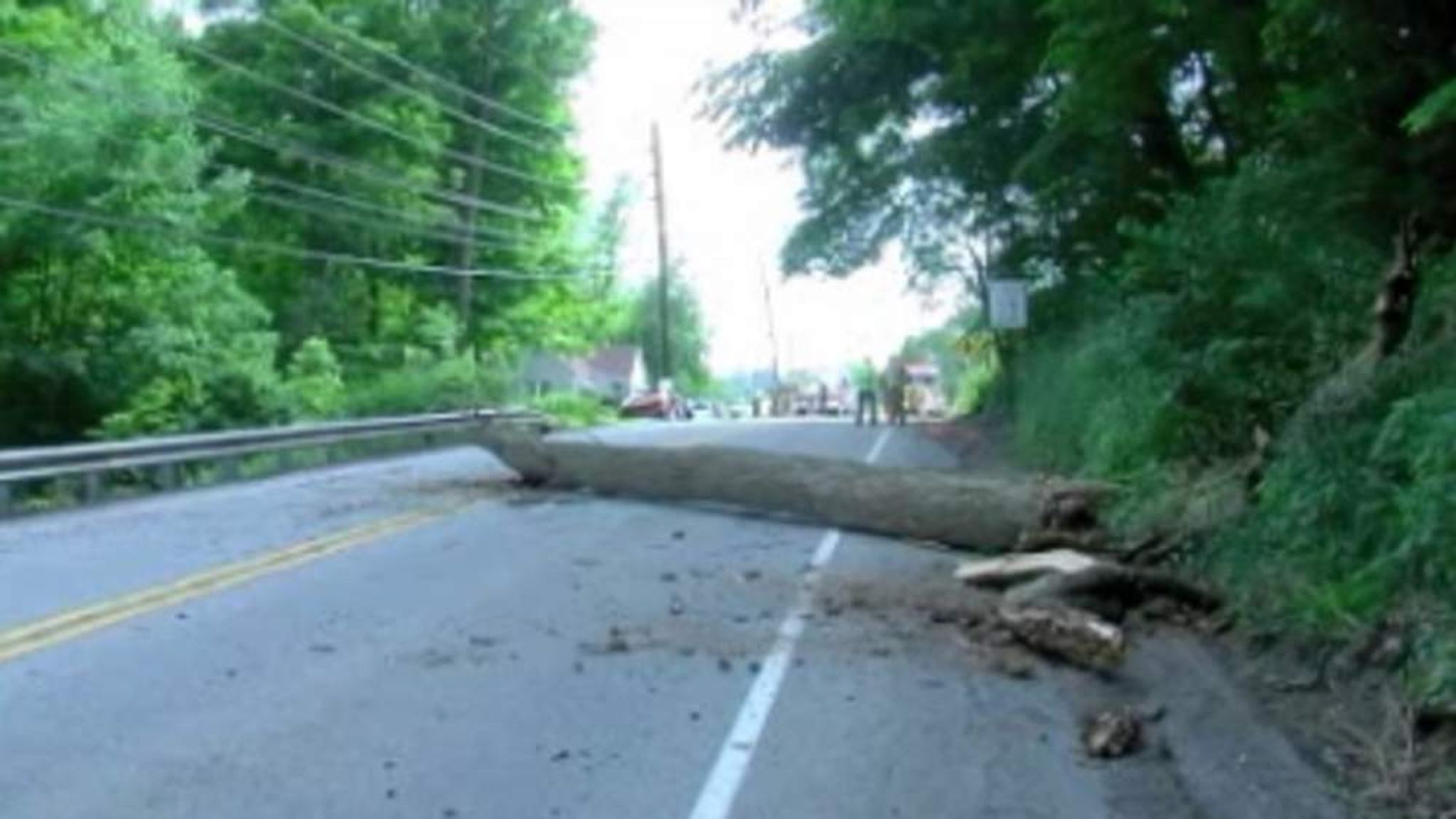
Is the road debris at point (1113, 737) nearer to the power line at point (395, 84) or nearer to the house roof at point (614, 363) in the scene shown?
the power line at point (395, 84)

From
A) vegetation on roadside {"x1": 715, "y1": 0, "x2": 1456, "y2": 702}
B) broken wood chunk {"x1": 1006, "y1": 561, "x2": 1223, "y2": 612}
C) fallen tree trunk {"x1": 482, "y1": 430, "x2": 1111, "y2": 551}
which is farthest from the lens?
fallen tree trunk {"x1": 482, "y1": 430, "x2": 1111, "y2": 551}

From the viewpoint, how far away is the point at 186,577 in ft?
39.3

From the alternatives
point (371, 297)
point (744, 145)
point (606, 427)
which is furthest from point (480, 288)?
point (744, 145)

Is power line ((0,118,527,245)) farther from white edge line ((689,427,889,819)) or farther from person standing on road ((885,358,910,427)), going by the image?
white edge line ((689,427,889,819))

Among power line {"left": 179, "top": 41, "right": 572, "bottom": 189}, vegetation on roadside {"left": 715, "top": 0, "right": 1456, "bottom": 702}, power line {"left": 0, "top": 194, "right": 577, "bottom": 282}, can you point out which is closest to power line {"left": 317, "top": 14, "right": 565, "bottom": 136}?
power line {"left": 179, "top": 41, "right": 572, "bottom": 189}

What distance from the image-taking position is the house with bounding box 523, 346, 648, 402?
8712cm

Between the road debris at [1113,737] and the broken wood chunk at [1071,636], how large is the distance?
142 centimetres

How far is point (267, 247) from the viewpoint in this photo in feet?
147

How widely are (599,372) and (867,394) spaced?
255 ft

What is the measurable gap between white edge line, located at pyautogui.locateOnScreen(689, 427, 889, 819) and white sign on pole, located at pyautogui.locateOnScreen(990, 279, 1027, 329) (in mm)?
17666

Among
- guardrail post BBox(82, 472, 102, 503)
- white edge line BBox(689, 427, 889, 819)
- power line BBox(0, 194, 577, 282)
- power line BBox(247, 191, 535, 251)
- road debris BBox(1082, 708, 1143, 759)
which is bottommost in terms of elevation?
road debris BBox(1082, 708, 1143, 759)

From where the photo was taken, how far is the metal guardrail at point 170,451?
17438 millimetres

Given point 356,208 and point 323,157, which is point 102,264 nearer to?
point 323,157

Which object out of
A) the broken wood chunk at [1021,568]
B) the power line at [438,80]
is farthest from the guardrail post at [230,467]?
the power line at [438,80]
